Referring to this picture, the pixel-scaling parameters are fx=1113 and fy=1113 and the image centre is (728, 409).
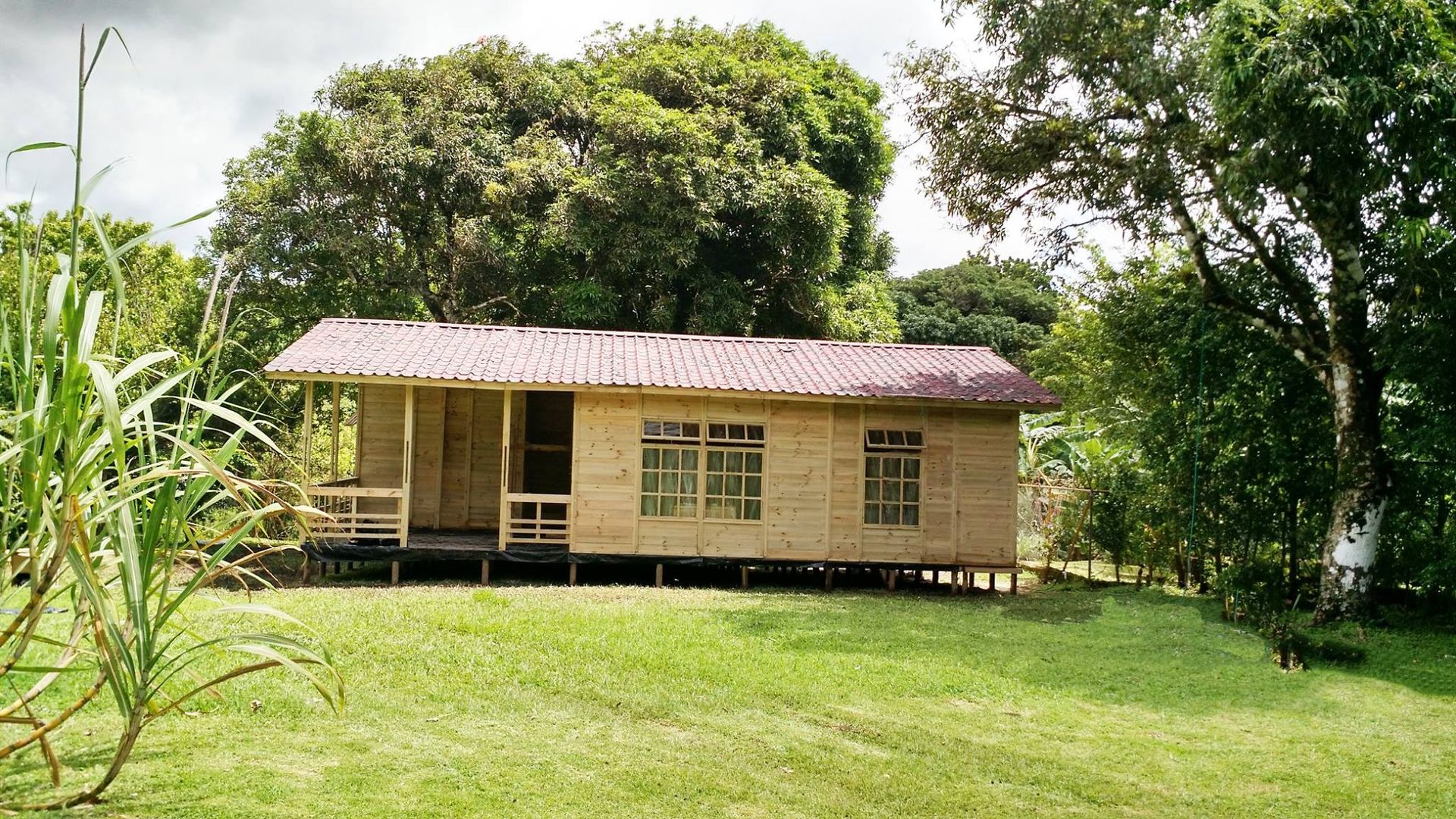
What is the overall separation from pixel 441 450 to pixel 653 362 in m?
3.32

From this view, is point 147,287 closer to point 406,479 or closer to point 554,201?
point 554,201

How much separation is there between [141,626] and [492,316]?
67.0 feet

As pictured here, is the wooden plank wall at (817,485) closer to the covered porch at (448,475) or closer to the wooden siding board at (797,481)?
the wooden siding board at (797,481)

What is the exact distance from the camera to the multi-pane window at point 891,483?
14.3 m

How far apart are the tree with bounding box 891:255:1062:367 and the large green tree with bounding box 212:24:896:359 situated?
1233 centimetres

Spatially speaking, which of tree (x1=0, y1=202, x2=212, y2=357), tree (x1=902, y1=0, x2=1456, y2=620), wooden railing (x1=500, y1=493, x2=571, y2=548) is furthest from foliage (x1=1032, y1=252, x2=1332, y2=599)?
tree (x1=0, y1=202, x2=212, y2=357)

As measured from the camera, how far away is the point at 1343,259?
11289mm

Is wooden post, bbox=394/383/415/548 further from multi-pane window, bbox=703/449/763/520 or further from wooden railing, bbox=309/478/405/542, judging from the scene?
multi-pane window, bbox=703/449/763/520

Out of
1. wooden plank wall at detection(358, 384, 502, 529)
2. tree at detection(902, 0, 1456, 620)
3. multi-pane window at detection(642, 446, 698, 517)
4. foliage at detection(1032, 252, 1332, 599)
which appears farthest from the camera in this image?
wooden plank wall at detection(358, 384, 502, 529)

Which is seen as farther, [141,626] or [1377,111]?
[1377,111]

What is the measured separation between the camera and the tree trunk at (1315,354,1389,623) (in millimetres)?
11312

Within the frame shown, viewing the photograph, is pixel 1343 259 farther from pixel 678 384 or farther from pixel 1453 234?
pixel 678 384

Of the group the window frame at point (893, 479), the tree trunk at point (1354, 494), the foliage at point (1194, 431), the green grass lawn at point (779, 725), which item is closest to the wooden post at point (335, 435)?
the green grass lawn at point (779, 725)

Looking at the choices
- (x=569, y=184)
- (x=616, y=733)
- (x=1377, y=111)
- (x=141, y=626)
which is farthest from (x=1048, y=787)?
(x=569, y=184)
